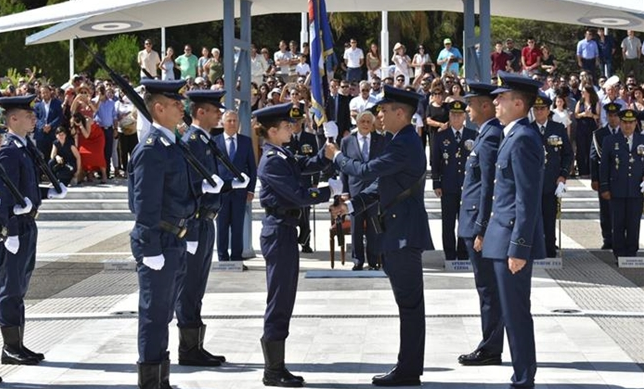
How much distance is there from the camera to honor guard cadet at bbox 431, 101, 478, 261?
16.1 meters

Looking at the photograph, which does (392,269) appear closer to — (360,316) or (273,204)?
(273,204)

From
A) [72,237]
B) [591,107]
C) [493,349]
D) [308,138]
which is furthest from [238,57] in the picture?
[591,107]

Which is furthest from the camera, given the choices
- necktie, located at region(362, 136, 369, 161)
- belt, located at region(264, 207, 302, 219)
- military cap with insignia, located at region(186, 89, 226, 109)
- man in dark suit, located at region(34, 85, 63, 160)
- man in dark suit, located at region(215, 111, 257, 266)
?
man in dark suit, located at region(34, 85, 63, 160)

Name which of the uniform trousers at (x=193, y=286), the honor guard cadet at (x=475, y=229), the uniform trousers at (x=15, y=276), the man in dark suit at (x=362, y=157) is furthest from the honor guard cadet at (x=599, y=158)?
the uniform trousers at (x=15, y=276)

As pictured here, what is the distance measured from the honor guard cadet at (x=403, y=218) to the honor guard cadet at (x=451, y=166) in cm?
672

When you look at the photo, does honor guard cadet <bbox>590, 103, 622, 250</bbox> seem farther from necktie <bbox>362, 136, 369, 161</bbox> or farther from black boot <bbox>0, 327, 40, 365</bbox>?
black boot <bbox>0, 327, 40, 365</bbox>

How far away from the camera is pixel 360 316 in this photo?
40.3 feet

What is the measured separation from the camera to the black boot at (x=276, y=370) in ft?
30.5

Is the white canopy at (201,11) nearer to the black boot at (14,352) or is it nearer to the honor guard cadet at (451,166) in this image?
the honor guard cadet at (451,166)

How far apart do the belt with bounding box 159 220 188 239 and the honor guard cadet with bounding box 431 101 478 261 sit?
25.7ft

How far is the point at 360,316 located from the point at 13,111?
155 inches

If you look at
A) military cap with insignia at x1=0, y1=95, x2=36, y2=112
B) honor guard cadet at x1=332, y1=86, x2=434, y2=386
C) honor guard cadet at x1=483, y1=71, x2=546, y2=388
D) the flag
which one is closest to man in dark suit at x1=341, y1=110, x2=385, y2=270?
the flag

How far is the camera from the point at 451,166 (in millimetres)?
16203

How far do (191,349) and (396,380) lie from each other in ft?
5.92
